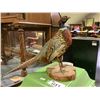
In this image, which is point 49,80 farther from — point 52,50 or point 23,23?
point 23,23

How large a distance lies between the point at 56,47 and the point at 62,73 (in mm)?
142

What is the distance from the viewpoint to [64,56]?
893mm

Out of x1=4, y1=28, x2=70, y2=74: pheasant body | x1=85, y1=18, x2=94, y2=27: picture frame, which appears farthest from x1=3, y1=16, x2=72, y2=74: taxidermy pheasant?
x1=85, y1=18, x2=94, y2=27: picture frame

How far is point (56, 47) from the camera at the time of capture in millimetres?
833

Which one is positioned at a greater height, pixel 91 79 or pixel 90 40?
pixel 90 40

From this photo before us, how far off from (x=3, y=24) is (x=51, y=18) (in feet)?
0.75

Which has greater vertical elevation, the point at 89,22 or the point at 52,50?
the point at 89,22

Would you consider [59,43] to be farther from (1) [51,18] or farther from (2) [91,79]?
(2) [91,79]

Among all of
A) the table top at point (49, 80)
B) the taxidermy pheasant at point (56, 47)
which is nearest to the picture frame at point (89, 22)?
the taxidermy pheasant at point (56, 47)

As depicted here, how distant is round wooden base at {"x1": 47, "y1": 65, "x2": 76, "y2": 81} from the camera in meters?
0.88

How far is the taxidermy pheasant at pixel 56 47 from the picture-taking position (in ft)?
2.73

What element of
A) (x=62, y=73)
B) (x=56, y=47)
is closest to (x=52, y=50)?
(x=56, y=47)
